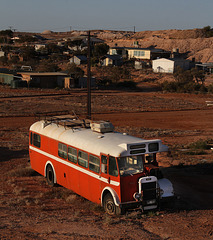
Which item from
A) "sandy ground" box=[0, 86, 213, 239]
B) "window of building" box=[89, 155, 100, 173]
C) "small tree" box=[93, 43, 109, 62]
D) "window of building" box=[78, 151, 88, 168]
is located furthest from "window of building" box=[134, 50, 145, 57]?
"window of building" box=[89, 155, 100, 173]

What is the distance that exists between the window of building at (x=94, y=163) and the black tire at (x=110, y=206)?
40.3 inches

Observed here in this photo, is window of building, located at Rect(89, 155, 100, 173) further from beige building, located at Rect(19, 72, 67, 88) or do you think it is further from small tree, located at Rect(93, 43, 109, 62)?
small tree, located at Rect(93, 43, 109, 62)

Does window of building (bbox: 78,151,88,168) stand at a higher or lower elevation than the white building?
lower

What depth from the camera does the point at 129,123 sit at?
1448 inches

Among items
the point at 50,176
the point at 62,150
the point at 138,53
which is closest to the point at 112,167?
the point at 62,150

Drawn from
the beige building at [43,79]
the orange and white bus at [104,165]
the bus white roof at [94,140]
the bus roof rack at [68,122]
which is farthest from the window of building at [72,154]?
the beige building at [43,79]

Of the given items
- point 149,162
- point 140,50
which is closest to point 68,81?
point 140,50

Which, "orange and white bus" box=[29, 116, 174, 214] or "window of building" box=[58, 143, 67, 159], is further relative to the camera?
"window of building" box=[58, 143, 67, 159]

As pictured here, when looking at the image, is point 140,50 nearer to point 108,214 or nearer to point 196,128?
point 196,128

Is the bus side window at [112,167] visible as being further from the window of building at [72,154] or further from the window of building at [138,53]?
the window of building at [138,53]

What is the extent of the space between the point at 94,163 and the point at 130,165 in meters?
1.55

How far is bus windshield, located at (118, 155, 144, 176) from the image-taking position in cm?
1210

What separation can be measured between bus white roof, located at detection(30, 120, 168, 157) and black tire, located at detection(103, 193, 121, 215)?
5.08 feet

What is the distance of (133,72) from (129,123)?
173 ft
